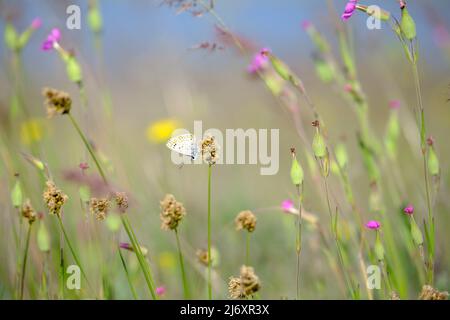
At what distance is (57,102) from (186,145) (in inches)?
8.3

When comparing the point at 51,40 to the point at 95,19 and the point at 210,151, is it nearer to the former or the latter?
the point at 95,19

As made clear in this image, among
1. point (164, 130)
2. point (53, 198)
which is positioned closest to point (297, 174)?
point (53, 198)

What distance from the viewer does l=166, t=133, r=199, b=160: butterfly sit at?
2.68 feet

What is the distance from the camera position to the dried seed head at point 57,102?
84cm

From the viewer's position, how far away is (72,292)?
42.9 inches

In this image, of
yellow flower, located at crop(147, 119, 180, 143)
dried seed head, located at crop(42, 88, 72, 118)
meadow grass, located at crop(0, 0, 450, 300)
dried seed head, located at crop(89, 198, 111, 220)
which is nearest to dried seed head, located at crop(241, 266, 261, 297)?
meadow grass, located at crop(0, 0, 450, 300)

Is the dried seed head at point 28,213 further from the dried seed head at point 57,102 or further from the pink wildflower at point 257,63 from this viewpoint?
the pink wildflower at point 257,63

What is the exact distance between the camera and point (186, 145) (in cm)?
84

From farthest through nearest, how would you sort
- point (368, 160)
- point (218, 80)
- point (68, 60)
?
point (218, 80), point (368, 160), point (68, 60)

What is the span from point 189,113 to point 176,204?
1064 mm

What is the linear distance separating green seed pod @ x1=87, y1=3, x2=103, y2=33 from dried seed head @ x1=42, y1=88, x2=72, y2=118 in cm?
51

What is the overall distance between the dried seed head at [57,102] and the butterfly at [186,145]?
0.17m
